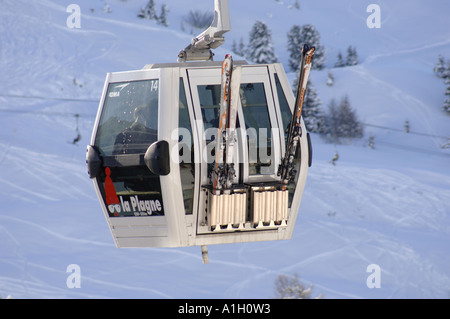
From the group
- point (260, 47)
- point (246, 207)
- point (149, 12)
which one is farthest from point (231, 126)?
point (149, 12)

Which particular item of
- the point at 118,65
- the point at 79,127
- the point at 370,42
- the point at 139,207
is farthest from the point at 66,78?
the point at 139,207

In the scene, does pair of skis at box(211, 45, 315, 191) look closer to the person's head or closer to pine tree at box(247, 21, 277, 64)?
the person's head

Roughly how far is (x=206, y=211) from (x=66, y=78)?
51.8 metres

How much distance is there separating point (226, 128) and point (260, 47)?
58.6 metres

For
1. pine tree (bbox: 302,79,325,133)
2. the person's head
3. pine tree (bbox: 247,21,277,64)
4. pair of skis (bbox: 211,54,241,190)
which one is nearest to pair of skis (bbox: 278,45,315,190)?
pair of skis (bbox: 211,54,241,190)

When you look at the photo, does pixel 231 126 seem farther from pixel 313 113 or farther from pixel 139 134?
pixel 313 113

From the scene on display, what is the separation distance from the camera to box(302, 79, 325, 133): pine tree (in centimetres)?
6275

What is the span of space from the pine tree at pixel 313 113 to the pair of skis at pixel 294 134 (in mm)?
52483

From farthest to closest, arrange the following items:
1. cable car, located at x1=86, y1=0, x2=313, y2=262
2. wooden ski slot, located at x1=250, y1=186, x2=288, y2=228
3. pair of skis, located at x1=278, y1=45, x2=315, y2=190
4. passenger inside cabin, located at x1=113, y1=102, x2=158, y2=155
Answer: wooden ski slot, located at x1=250, y1=186, x2=288, y2=228 → passenger inside cabin, located at x1=113, y1=102, x2=158, y2=155 → cable car, located at x1=86, y1=0, x2=313, y2=262 → pair of skis, located at x1=278, y1=45, x2=315, y2=190

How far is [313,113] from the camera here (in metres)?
63.3

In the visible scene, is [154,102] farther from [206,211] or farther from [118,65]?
[118,65]

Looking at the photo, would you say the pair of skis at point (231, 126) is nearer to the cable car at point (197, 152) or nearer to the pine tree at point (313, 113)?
the cable car at point (197, 152)

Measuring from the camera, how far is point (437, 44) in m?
91.6

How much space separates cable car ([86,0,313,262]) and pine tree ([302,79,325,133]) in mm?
52452
